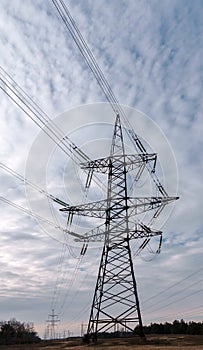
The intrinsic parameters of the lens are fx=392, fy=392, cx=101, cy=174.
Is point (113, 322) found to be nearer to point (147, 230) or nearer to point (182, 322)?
point (147, 230)

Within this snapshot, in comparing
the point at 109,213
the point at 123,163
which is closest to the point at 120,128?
the point at 123,163

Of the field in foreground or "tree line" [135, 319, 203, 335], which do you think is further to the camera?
"tree line" [135, 319, 203, 335]

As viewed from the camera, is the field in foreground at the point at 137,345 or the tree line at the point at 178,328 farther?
the tree line at the point at 178,328

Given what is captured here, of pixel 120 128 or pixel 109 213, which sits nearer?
pixel 109 213

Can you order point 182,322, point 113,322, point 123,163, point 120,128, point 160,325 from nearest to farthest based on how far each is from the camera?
point 113,322
point 123,163
point 120,128
point 182,322
point 160,325

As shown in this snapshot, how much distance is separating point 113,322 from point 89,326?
2922 millimetres

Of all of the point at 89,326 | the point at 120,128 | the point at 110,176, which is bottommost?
the point at 89,326

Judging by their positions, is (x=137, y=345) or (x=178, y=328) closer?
(x=137, y=345)

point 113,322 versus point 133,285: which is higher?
point 133,285

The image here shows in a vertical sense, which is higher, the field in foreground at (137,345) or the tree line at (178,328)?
the tree line at (178,328)

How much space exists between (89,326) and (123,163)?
638 inches

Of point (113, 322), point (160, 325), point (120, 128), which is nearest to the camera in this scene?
point (113, 322)

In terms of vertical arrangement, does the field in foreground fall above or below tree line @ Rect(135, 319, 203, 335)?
below

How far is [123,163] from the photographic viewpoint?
1598 inches
